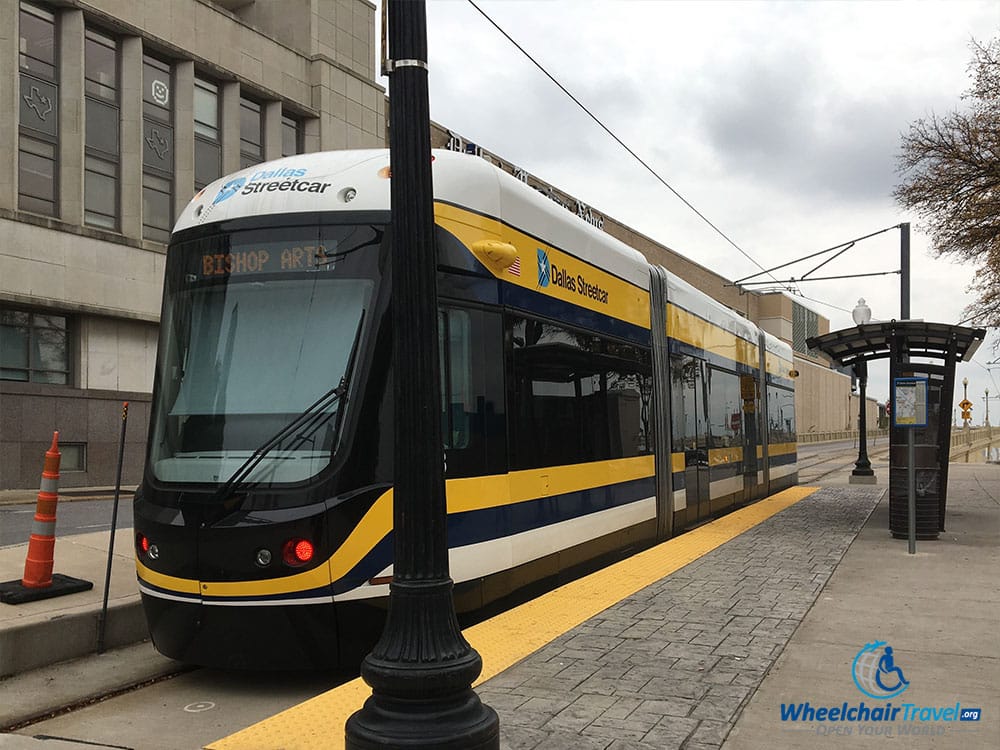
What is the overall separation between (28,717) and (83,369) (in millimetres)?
22588

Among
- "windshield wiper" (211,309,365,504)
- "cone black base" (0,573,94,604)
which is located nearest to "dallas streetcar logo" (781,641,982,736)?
"windshield wiper" (211,309,365,504)

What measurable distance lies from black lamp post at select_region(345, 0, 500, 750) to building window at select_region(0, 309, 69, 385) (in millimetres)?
24195

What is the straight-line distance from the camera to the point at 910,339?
13.2m

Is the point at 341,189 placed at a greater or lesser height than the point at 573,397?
greater

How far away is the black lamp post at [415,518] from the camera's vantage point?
12.0 ft

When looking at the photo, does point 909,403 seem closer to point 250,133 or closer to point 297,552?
point 297,552

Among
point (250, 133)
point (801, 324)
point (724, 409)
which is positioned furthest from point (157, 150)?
point (801, 324)

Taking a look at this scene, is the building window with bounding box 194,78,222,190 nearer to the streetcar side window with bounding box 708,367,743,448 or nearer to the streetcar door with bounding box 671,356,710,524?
the streetcar side window with bounding box 708,367,743,448

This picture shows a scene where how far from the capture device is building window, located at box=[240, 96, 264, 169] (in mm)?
32156

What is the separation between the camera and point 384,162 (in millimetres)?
6988

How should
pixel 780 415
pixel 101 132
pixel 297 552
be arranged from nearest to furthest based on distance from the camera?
pixel 297 552 → pixel 780 415 → pixel 101 132

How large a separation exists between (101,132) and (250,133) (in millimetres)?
5930

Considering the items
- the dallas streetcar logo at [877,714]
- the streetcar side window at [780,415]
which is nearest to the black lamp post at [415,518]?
the dallas streetcar logo at [877,714]

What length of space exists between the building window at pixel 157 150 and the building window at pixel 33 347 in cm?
416
